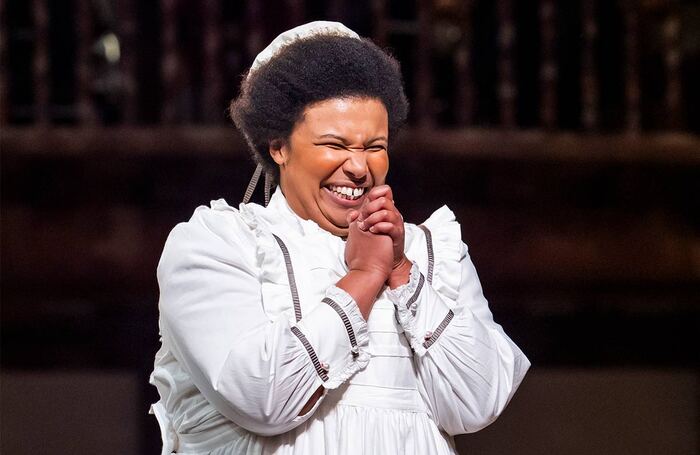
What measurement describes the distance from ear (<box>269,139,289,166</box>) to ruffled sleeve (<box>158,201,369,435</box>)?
17cm

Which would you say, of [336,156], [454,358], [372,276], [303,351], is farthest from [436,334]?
[336,156]

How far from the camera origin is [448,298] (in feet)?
7.07

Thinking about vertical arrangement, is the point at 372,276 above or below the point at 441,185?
above

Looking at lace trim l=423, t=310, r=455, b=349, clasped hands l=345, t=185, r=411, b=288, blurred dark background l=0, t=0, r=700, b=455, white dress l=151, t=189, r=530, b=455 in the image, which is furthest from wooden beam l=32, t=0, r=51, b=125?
lace trim l=423, t=310, r=455, b=349

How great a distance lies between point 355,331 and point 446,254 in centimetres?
32

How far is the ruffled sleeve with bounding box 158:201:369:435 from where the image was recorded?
1.90 meters

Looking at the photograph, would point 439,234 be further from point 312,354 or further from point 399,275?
point 312,354

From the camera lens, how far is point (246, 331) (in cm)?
195

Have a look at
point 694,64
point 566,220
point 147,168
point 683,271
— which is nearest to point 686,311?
point 683,271

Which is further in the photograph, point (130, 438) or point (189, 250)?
point (130, 438)

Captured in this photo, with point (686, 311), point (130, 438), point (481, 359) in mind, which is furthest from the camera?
point (686, 311)

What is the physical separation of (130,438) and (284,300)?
7.78ft

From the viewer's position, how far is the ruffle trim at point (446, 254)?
2.17 metres

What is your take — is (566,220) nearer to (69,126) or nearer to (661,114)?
(661,114)
